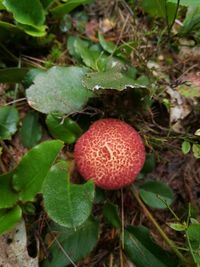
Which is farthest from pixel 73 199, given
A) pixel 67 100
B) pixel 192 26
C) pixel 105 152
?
pixel 192 26

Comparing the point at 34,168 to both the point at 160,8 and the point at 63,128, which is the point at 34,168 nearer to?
the point at 63,128

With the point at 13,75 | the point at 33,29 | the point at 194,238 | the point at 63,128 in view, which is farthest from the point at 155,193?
the point at 33,29

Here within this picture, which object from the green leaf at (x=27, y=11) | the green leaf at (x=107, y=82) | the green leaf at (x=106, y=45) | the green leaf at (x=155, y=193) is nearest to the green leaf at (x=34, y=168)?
the green leaf at (x=107, y=82)

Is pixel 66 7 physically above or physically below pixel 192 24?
above

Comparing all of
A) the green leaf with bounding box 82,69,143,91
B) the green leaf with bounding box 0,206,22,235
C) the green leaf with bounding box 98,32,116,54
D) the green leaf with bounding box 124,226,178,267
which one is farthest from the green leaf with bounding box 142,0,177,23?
the green leaf with bounding box 0,206,22,235

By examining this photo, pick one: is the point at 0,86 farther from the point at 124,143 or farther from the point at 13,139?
the point at 124,143
